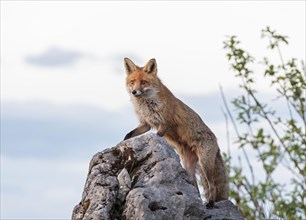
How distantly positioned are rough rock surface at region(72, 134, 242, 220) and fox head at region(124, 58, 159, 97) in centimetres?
261

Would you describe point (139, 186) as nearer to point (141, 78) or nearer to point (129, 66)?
point (141, 78)

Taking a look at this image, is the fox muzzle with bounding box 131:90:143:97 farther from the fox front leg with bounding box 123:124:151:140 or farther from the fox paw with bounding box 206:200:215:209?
the fox paw with bounding box 206:200:215:209

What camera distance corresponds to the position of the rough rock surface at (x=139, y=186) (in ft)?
29.6

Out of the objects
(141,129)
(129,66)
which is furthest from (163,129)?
(129,66)

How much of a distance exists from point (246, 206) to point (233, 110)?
2001 mm

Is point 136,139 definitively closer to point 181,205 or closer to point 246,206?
point 181,205

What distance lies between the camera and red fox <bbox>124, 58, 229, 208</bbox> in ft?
39.8

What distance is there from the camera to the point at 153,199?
29.5 ft

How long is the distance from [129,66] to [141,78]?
44 centimetres

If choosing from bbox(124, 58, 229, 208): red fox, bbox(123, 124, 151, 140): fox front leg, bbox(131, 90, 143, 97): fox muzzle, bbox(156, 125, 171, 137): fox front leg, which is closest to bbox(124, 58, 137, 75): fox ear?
bbox(124, 58, 229, 208): red fox

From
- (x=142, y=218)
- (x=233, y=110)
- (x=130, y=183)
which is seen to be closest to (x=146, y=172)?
(x=130, y=183)

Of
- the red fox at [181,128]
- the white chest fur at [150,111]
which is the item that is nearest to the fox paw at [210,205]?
the red fox at [181,128]

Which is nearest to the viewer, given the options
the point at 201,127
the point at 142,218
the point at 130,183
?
the point at 142,218

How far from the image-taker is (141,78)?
12.5 metres
